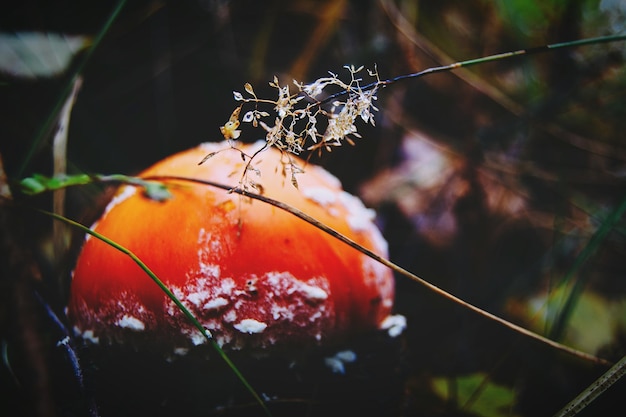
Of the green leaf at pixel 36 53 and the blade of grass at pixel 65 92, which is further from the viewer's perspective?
the green leaf at pixel 36 53

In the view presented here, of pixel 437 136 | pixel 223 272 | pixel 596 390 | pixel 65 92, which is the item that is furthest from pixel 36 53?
pixel 596 390

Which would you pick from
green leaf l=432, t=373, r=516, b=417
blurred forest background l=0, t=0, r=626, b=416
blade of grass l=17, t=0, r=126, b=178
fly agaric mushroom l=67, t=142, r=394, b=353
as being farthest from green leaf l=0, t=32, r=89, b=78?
green leaf l=432, t=373, r=516, b=417

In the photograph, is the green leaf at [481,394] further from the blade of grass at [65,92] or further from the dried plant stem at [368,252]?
the blade of grass at [65,92]

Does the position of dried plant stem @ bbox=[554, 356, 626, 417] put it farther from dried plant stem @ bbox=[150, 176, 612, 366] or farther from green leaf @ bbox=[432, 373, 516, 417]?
green leaf @ bbox=[432, 373, 516, 417]

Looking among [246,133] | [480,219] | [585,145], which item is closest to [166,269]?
[246,133]

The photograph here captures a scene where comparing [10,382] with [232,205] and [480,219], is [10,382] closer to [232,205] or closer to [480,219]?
[232,205]

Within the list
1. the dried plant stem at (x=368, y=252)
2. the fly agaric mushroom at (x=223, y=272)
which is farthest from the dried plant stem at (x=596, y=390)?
the fly agaric mushroom at (x=223, y=272)
